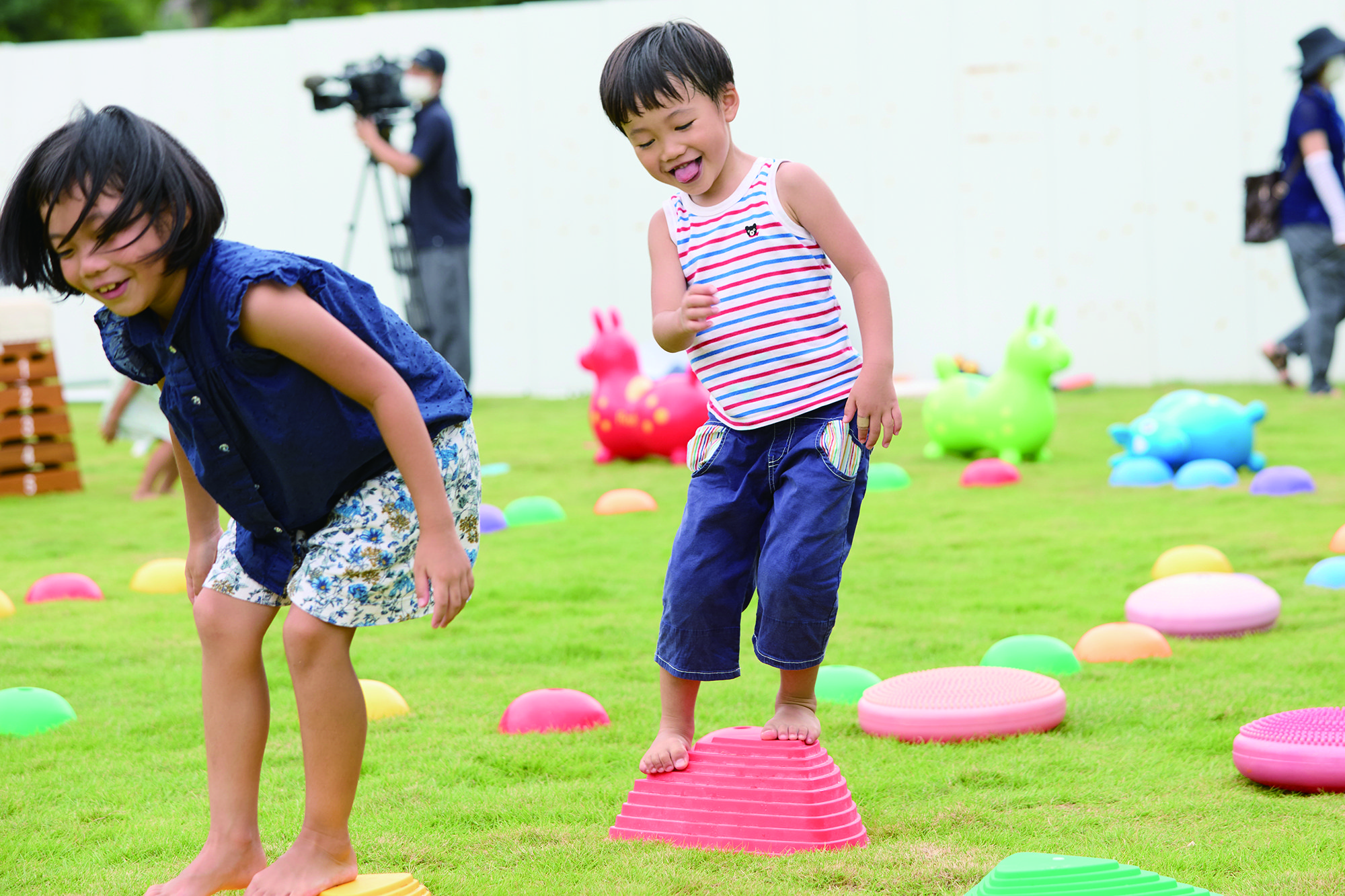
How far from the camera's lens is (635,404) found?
686 centimetres

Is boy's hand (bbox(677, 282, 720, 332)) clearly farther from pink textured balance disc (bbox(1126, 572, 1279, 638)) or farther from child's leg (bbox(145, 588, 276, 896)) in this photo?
pink textured balance disc (bbox(1126, 572, 1279, 638))

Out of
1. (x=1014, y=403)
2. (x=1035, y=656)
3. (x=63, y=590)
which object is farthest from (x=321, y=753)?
(x=1014, y=403)

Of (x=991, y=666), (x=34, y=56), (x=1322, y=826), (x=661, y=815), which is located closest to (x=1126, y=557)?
(x=991, y=666)

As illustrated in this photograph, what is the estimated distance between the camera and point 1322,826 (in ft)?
7.07

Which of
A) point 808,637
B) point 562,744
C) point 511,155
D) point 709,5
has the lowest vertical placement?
point 562,744

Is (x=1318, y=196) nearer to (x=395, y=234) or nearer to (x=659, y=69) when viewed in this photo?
(x=395, y=234)

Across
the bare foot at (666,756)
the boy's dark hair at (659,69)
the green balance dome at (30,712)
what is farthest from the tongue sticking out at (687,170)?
the green balance dome at (30,712)

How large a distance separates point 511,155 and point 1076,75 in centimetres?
449

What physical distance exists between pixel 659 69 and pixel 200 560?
1105mm

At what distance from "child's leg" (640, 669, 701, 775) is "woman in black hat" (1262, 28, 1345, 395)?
6561 mm

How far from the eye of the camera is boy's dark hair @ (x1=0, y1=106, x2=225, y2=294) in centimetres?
182

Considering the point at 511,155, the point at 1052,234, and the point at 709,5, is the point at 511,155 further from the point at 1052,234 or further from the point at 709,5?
the point at 1052,234

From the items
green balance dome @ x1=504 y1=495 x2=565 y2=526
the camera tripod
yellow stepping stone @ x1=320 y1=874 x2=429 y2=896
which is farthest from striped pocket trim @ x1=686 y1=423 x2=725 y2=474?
the camera tripod

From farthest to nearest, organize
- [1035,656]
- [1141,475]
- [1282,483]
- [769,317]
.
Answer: [1141,475] → [1282,483] → [1035,656] → [769,317]
